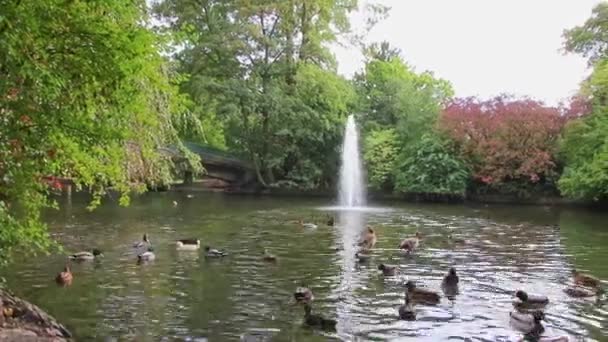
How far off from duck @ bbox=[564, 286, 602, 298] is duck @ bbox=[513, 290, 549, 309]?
4.55ft

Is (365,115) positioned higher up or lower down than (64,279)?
higher up

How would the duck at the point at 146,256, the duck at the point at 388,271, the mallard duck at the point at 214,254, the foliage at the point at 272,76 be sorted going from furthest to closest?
1. the foliage at the point at 272,76
2. the mallard duck at the point at 214,254
3. the duck at the point at 146,256
4. the duck at the point at 388,271

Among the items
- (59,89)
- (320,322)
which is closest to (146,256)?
(320,322)

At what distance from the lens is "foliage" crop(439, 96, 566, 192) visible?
45594mm

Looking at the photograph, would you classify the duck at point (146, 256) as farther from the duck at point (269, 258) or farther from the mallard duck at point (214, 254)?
the duck at point (269, 258)

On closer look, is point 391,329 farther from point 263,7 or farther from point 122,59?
Answer: point 263,7

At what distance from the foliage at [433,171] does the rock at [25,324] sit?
129ft

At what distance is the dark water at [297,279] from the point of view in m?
12.4

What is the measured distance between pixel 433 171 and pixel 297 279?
107 feet

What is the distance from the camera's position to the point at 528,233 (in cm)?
2811

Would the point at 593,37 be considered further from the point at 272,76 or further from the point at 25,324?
the point at 25,324

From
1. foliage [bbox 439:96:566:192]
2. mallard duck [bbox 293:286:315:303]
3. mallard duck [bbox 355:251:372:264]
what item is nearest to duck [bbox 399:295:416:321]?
mallard duck [bbox 293:286:315:303]

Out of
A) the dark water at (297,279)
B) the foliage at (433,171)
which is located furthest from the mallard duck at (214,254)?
the foliage at (433,171)

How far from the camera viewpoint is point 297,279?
17.1 metres
